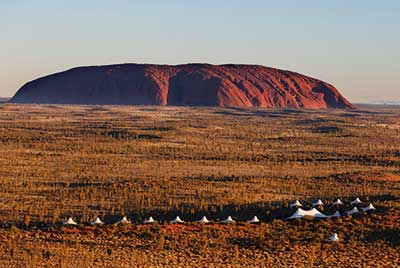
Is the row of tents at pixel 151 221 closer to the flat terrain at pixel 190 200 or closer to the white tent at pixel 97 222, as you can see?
the white tent at pixel 97 222

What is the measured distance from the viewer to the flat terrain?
84.4ft

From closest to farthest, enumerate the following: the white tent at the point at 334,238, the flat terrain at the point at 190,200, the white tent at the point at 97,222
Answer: the flat terrain at the point at 190,200 → the white tent at the point at 334,238 → the white tent at the point at 97,222

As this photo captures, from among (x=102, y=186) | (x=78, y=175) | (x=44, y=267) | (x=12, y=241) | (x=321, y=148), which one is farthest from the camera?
(x=321, y=148)

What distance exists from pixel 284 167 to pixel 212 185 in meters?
12.6

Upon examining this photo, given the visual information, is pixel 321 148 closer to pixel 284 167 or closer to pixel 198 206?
pixel 284 167

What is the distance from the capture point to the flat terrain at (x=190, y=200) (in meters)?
25.7

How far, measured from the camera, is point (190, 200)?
1495 inches

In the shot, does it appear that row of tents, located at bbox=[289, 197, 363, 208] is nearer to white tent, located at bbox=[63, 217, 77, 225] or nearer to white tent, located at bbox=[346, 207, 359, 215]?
white tent, located at bbox=[346, 207, 359, 215]

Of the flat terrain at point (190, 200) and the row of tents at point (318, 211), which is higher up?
the row of tents at point (318, 211)

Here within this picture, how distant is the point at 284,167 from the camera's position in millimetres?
54938

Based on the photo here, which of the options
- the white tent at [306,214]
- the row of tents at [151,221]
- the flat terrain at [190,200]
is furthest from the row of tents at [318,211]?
the row of tents at [151,221]

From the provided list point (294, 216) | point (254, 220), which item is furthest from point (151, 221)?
point (294, 216)

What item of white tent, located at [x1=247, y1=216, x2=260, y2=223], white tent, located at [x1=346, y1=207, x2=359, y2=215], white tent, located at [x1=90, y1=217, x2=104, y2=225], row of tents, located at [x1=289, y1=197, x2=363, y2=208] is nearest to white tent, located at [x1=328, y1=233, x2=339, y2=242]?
white tent, located at [x1=247, y1=216, x2=260, y2=223]

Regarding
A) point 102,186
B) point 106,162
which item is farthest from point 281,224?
point 106,162
